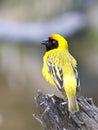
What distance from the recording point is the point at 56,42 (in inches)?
252

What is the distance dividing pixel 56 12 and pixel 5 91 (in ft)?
12.3

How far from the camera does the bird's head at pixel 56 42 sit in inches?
250

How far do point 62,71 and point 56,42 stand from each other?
1.65 ft

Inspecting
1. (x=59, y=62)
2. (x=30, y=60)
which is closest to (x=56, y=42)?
(x=59, y=62)

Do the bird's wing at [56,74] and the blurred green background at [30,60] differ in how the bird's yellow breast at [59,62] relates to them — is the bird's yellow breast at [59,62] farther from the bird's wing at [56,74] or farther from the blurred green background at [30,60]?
the blurred green background at [30,60]

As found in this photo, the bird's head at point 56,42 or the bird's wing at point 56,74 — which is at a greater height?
the bird's head at point 56,42

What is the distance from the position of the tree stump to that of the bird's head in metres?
0.93

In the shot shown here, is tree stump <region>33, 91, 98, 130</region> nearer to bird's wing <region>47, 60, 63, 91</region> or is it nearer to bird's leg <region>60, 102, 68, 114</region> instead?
bird's leg <region>60, 102, 68, 114</region>

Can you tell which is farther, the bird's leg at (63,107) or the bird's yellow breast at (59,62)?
the bird's yellow breast at (59,62)

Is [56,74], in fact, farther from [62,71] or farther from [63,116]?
[63,116]

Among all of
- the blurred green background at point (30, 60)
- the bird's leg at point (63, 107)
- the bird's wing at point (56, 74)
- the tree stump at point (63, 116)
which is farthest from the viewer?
the blurred green background at point (30, 60)

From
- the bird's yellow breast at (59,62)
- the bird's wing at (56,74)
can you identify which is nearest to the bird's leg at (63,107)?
the bird's wing at (56,74)

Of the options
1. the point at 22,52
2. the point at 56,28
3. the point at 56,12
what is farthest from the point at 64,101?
the point at 56,12

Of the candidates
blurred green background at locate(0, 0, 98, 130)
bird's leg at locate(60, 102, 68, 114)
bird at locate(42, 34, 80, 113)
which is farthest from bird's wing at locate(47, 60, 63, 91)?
blurred green background at locate(0, 0, 98, 130)
